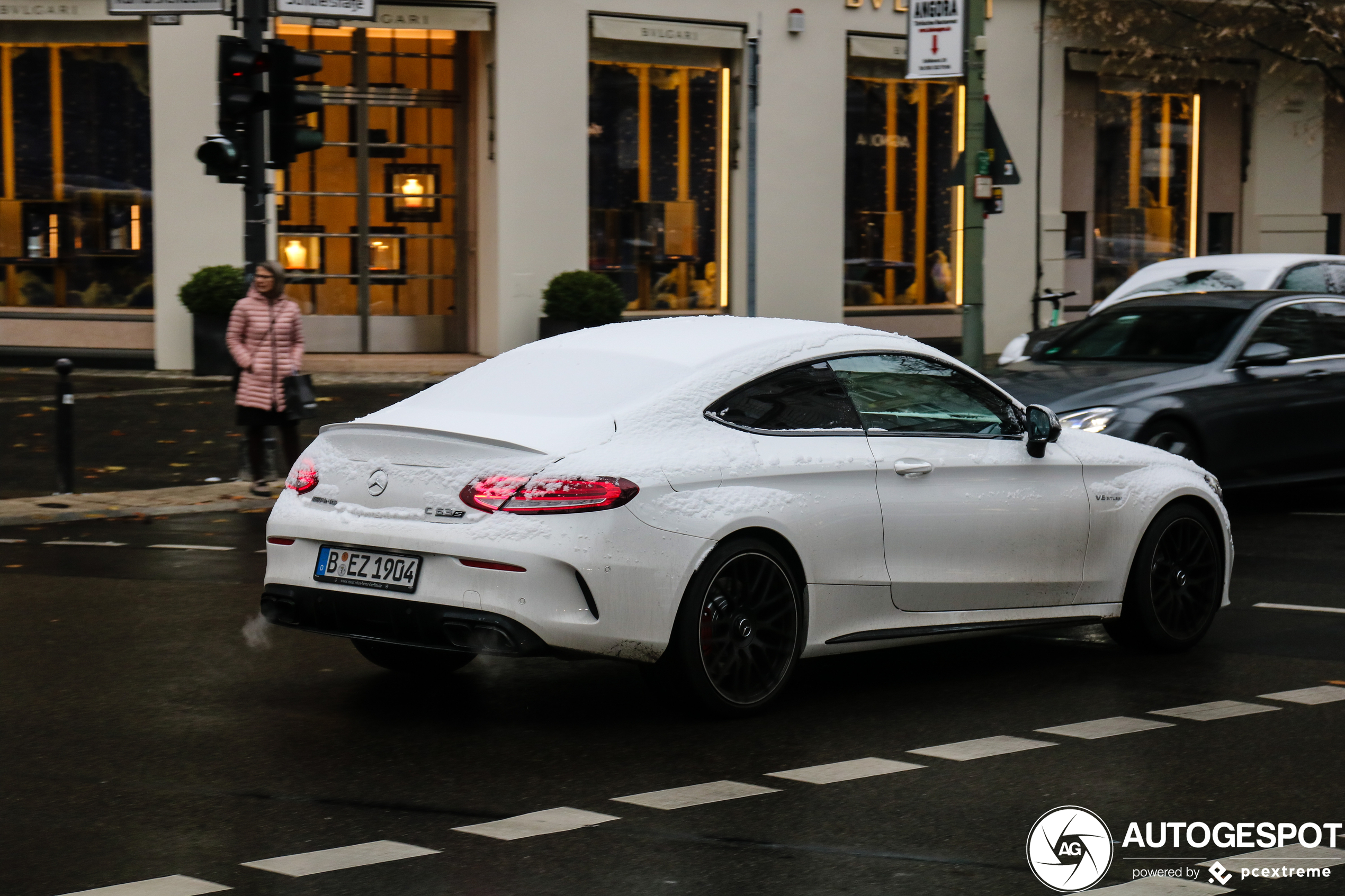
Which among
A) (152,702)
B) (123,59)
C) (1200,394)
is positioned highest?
(123,59)

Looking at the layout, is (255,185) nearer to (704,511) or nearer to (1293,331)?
(1293,331)

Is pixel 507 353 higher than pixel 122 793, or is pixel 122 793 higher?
pixel 507 353

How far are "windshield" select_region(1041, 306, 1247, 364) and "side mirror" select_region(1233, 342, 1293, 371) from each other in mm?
150

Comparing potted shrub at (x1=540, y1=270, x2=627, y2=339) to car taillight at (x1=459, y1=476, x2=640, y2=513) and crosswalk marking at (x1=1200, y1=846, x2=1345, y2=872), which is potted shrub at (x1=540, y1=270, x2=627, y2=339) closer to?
car taillight at (x1=459, y1=476, x2=640, y2=513)

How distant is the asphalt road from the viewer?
486 cm

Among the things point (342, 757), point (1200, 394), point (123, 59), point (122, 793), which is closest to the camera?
point (122, 793)

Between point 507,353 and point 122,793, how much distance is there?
2.59m

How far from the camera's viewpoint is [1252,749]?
6.25 metres

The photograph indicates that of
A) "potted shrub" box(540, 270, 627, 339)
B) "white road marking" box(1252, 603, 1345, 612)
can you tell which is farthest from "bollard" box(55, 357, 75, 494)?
"potted shrub" box(540, 270, 627, 339)

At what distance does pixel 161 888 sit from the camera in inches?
182

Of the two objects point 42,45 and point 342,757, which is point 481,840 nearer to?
point 342,757

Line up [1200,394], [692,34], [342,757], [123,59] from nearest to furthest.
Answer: [342,757]
[1200,394]
[123,59]
[692,34]

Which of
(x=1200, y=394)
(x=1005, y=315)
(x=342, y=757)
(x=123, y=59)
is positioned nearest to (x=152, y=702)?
(x=342, y=757)

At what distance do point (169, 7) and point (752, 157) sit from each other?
7.80 metres
